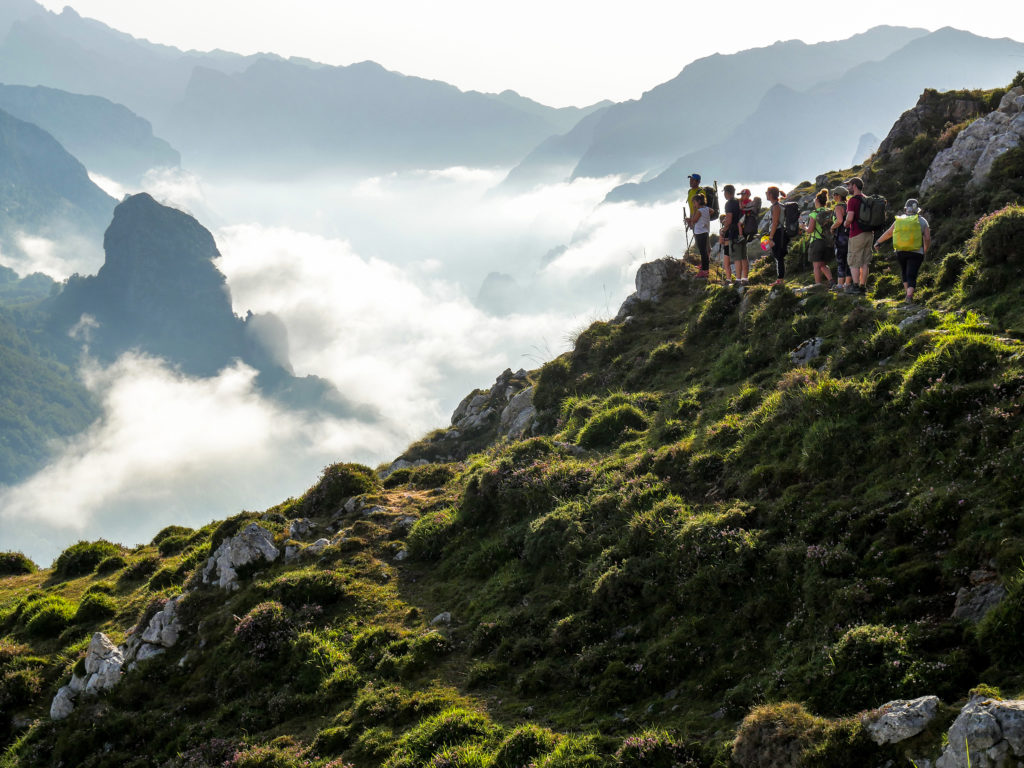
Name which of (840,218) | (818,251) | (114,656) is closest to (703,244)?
(818,251)

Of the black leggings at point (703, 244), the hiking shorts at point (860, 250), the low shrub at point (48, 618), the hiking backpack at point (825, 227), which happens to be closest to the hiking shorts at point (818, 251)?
the hiking backpack at point (825, 227)

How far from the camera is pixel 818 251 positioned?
20.5m

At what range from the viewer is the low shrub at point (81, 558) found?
26.5 metres

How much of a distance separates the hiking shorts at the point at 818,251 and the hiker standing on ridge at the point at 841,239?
1.91 ft

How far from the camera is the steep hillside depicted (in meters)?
7.93

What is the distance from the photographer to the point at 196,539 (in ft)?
83.6

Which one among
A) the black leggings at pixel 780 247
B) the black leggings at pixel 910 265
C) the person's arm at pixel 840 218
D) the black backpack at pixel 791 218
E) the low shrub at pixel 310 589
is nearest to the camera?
the low shrub at pixel 310 589

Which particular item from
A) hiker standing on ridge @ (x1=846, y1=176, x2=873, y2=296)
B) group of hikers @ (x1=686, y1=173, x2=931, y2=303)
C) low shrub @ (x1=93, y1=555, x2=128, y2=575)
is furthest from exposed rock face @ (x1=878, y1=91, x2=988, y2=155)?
low shrub @ (x1=93, y1=555, x2=128, y2=575)

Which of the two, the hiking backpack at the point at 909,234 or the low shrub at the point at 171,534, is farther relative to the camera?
the low shrub at the point at 171,534

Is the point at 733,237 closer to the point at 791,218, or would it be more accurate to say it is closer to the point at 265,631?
the point at 791,218

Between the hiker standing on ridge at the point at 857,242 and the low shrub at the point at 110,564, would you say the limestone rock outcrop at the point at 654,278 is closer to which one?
the hiker standing on ridge at the point at 857,242

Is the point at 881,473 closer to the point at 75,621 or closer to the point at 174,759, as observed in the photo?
the point at 174,759

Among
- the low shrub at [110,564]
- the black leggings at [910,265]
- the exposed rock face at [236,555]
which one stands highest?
the black leggings at [910,265]

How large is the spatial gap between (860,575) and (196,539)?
79.8 feet
